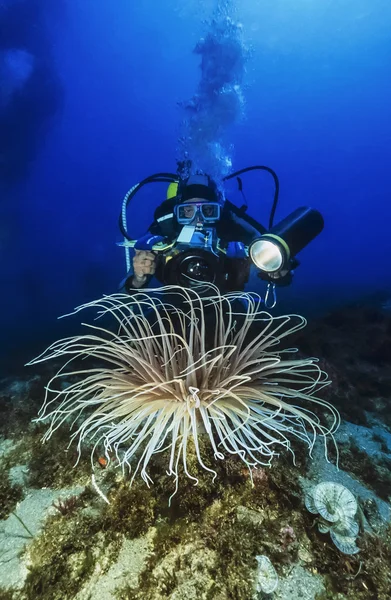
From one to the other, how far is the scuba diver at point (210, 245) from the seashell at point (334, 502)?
1.72m

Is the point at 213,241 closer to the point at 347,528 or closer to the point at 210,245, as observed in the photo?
the point at 210,245

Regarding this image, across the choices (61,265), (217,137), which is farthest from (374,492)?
(61,265)

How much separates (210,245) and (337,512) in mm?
3177

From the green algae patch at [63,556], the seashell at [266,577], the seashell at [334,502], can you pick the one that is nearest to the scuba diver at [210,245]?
the seashell at [334,502]

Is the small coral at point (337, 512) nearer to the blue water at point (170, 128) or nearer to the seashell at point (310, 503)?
the seashell at point (310, 503)

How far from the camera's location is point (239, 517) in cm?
209

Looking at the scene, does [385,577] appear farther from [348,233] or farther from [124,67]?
[348,233]

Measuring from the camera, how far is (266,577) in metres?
1.78

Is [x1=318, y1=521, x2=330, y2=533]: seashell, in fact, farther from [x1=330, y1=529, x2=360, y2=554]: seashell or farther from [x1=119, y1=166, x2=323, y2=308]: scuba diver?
[x1=119, y1=166, x2=323, y2=308]: scuba diver

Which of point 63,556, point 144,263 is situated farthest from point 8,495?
point 144,263

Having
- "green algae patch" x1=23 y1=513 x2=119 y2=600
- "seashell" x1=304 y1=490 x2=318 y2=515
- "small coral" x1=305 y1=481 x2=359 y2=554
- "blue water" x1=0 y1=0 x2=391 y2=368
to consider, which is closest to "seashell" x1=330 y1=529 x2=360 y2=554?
"small coral" x1=305 y1=481 x2=359 y2=554

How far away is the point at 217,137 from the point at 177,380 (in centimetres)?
1919

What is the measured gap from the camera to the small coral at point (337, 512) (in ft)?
6.51

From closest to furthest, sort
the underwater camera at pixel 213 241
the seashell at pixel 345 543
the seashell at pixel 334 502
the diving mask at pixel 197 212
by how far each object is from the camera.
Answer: the seashell at pixel 345 543
the seashell at pixel 334 502
the underwater camera at pixel 213 241
the diving mask at pixel 197 212
